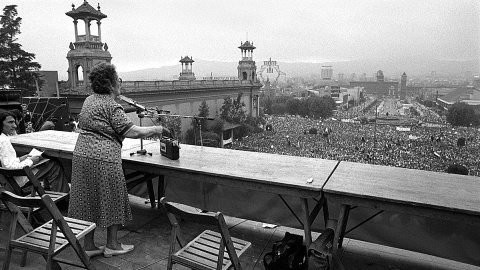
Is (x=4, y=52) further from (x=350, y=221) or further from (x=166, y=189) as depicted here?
(x=350, y=221)

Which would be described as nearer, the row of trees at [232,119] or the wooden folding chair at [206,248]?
the wooden folding chair at [206,248]

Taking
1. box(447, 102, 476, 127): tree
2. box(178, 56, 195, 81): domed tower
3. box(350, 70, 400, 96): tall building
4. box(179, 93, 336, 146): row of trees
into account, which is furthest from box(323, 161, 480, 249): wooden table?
box(350, 70, 400, 96): tall building

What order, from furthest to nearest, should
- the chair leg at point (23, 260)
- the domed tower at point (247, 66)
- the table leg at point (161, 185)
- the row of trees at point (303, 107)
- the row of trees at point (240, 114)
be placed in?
the row of trees at point (303, 107)
the domed tower at point (247, 66)
the row of trees at point (240, 114)
the table leg at point (161, 185)
the chair leg at point (23, 260)

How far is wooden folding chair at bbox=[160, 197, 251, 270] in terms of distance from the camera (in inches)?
62.4

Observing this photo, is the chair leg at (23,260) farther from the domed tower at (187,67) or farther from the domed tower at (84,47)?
the domed tower at (187,67)

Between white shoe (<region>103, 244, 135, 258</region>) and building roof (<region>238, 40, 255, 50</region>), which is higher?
building roof (<region>238, 40, 255, 50</region>)

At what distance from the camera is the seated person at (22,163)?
2547 mm

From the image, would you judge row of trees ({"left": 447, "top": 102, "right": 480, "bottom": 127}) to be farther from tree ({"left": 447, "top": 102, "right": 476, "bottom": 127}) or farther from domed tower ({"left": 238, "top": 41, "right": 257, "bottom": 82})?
domed tower ({"left": 238, "top": 41, "right": 257, "bottom": 82})

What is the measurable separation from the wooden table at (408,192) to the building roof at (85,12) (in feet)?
57.6

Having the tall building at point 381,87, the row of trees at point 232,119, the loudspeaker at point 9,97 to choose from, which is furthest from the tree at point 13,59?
the tall building at point 381,87

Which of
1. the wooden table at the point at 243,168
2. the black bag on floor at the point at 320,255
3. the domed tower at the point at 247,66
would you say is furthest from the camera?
the domed tower at the point at 247,66

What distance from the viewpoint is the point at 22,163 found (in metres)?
2.51

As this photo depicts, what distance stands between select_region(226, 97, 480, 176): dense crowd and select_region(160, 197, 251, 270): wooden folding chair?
16.6 m

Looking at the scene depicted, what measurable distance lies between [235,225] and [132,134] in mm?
1380
